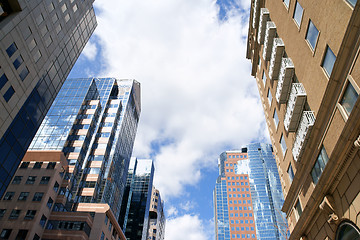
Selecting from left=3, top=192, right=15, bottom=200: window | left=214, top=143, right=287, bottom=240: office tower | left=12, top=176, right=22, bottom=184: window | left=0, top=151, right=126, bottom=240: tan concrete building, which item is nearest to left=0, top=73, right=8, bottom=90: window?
left=0, top=151, right=126, bottom=240: tan concrete building

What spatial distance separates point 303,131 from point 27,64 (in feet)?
99.2

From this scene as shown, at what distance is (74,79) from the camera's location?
93438 millimetres

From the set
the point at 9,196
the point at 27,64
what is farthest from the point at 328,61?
the point at 9,196

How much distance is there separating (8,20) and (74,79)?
68903 millimetres

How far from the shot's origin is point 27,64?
30781mm

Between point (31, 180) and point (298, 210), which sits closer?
point (298, 210)

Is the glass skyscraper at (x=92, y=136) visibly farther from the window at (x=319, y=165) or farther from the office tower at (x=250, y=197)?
the office tower at (x=250, y=197)

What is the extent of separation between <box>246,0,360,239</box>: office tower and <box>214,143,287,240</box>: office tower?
390 ft

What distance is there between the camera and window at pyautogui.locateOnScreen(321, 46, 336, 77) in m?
13.6

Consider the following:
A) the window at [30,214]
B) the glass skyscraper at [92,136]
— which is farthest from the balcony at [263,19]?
the glass skyscraper at [92,136]

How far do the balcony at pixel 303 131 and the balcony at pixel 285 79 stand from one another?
3393 millimetres

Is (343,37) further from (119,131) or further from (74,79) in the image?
(74,79)

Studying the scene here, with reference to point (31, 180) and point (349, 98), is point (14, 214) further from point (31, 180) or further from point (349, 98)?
point (349, 98)

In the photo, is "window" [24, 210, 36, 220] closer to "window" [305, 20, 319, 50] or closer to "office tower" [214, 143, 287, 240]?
"window" [305, 20, 319, 50]
